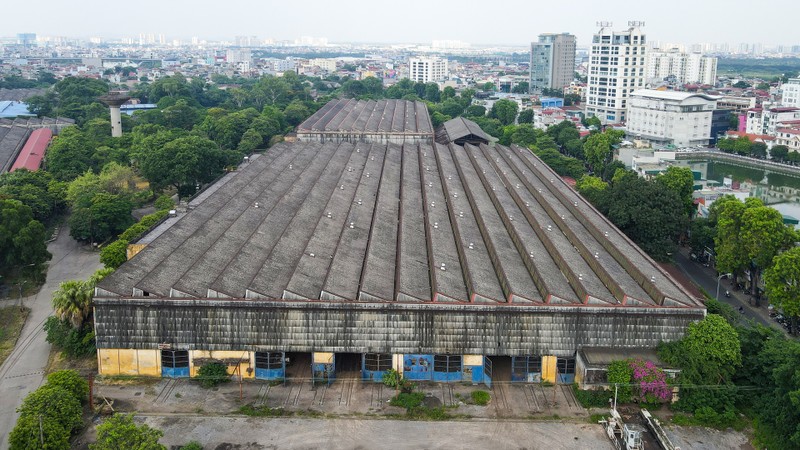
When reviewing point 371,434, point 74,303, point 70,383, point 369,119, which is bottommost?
point 371,434

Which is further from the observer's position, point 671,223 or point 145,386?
point 671,223

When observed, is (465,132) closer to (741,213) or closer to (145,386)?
(741,213)

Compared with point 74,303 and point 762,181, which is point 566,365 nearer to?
point 74,303

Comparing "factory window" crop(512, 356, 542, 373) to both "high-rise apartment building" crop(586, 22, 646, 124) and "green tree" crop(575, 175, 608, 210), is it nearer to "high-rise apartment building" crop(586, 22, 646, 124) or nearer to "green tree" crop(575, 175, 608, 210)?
"green tree" crop(575, 175, 608, 210)

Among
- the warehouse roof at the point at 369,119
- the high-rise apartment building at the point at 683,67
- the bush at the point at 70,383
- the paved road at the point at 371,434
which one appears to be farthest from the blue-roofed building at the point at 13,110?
the high-rise apartment building at the point at 683,67

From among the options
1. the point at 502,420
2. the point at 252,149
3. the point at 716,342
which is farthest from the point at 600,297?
the point at 252,149

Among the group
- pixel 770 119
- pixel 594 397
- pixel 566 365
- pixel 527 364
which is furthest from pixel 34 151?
pixel 770 119
